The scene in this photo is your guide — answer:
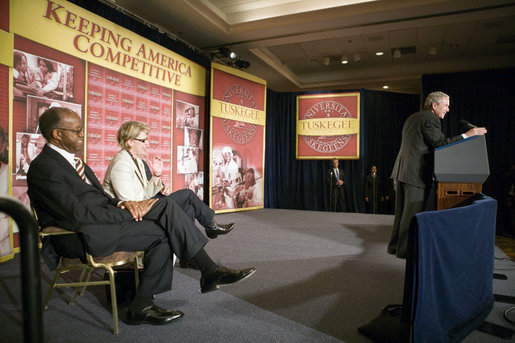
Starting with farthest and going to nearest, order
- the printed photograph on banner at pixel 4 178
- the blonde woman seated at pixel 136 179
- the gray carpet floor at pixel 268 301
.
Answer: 1. the printed photograph on banner at pixel 4 178
2. the blonde woman seated at pixel 136 179
3. the gray carpet floor at pixel 268 301

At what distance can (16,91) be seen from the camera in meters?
3.21

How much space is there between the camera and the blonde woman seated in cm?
214

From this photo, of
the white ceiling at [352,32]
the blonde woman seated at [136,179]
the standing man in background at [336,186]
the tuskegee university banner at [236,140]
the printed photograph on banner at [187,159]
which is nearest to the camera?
the blonde woman seated at [136,179]

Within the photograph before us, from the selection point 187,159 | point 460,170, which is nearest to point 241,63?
point 187,159

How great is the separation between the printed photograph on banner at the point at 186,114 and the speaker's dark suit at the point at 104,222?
374 cm

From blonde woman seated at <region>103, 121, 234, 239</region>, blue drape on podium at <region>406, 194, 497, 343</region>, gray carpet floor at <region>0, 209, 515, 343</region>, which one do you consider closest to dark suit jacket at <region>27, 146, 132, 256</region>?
blonde woman seated at <region>103, 121, 234, 239</region>

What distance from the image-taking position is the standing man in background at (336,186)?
324 inches

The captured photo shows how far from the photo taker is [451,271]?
157 centimetres

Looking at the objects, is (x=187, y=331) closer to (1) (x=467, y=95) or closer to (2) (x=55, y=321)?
(2) (x=55, y=321)

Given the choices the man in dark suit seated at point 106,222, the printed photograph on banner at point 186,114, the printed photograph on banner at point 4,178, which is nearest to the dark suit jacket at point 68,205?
the man in dark suit seated at point 106,222

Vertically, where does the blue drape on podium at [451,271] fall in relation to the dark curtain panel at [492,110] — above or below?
below

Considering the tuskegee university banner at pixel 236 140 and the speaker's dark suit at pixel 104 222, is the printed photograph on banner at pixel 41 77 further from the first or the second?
the tuskegee university banner at pixel 236 140

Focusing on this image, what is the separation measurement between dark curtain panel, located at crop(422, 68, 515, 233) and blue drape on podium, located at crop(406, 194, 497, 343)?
596cm

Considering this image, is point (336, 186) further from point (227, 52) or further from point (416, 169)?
point (416, 169)
